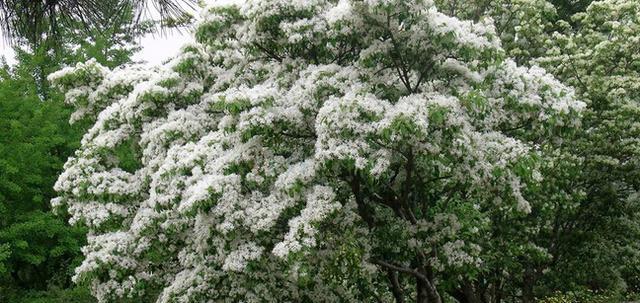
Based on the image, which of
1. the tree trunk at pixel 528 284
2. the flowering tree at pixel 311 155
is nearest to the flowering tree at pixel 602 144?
the tree trunk at pixel 528 284

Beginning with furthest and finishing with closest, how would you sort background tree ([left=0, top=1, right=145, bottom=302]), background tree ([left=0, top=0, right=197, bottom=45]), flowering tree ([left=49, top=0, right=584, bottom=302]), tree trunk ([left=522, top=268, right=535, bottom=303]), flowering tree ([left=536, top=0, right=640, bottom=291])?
background tree ([left=0, top=1, right=145, bottom=302]), tree trunk ([left=522, top=268, right=535, bottom=303]), flowering tree ([left=536, top=0, right=640, bottom=291]), flowering tree ([left=49, top=0, right=584, bottom=302]), background tree ([left=0, top=0, right=197, bottom=45])

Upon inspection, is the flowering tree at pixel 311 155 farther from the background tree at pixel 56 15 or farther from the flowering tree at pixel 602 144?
the flowering tree at pixel 602 144

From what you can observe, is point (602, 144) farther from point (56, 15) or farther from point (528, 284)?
point (56, 15)

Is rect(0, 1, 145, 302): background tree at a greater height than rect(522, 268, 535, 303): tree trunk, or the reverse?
rect(0, 1, 145, 302): background tree

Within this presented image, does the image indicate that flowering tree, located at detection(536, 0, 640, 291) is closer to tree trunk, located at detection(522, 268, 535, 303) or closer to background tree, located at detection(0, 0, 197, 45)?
tree trunk, located at detection(522, 268, 535, 303)

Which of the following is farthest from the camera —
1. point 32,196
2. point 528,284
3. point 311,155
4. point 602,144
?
point 32,196

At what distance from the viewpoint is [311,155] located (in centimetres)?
854

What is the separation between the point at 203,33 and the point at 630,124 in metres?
9.50

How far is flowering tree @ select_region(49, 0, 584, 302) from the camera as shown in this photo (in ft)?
24.4

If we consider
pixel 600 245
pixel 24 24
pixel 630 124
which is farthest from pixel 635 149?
pixel 24 24

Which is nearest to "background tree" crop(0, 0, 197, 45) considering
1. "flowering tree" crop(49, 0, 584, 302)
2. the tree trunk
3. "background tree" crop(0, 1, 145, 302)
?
"flowering tree" crop(49, 0, 584, 302)

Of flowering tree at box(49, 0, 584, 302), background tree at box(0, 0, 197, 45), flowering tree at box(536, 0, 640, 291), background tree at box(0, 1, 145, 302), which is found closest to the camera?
background tree at box(0, 0, 197, 45)

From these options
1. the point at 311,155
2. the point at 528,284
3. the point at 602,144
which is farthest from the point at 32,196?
the point at 602,144

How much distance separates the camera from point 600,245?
1593 cm
